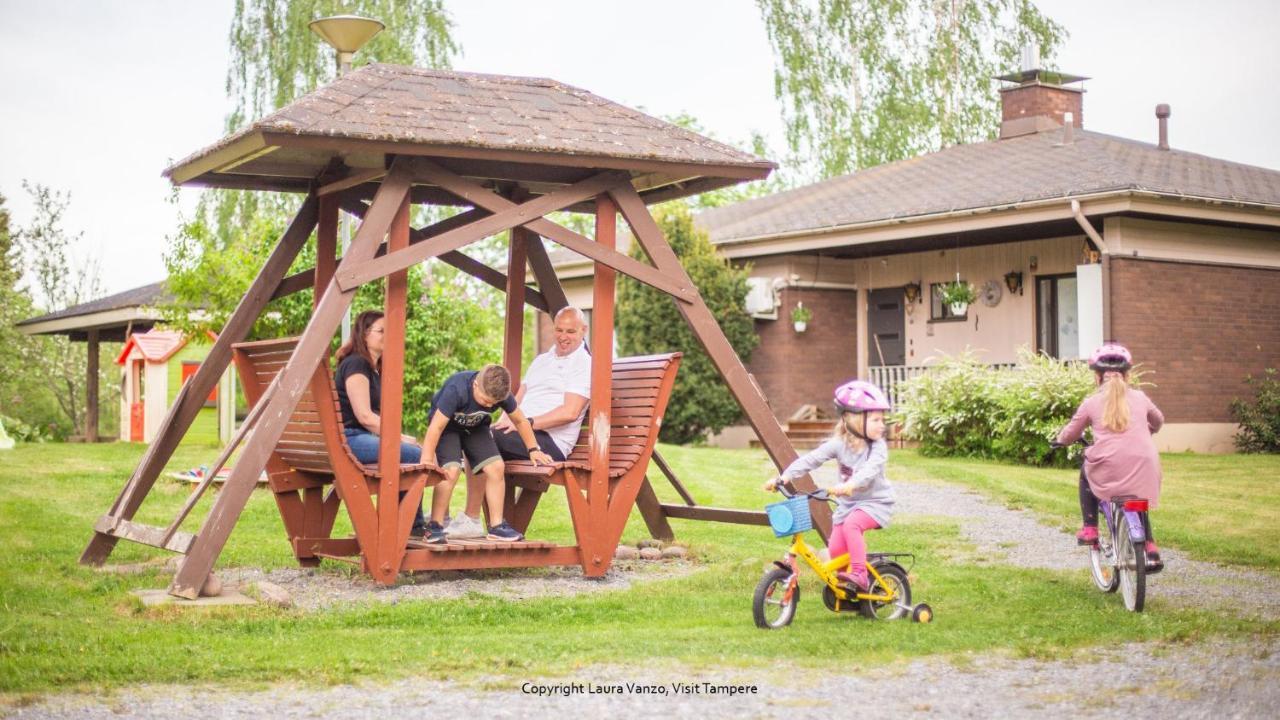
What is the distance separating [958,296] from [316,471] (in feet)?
48.2

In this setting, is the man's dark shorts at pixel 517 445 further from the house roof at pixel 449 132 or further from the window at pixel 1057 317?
the window at pixel 1057 317

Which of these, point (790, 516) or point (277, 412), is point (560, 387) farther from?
point (790, 516)

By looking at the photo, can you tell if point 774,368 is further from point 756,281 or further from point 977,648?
point 977,648

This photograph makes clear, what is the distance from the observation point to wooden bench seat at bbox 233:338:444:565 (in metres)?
8.31

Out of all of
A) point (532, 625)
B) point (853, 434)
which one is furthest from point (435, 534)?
point (853, 434)

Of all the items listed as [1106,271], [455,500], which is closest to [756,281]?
[1106,271]

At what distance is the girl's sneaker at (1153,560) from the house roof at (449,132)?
10.8 feet

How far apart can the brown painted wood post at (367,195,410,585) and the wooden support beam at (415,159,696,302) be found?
0.59m

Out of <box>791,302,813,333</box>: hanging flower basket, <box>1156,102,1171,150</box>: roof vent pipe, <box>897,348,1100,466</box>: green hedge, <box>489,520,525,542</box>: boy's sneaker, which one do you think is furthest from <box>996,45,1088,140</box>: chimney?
<box>489,520,525,542</box>: boy's sneaker

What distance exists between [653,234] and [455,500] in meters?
5.24

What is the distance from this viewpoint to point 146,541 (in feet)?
27.9

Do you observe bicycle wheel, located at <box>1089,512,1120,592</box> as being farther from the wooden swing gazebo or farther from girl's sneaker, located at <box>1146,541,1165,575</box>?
the wooden swing gazebo

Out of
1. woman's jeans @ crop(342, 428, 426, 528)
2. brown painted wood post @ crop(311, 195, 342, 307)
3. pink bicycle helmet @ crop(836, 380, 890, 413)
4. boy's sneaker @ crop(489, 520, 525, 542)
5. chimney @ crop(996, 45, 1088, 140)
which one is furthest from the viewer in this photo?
chimney @ crop(996, 45, 1088, 140)

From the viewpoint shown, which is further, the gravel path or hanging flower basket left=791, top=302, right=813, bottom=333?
hanging flower basket left=791, top=302, right=813, bottom=333
